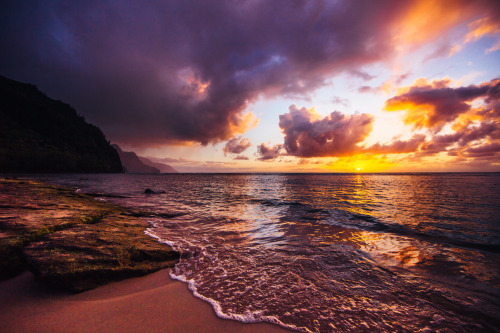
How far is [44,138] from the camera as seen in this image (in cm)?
12144

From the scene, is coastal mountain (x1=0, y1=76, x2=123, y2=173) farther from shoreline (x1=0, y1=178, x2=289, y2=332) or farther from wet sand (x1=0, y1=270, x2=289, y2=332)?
wet sand (x1=0, y1=270, x2=289, y2=332)

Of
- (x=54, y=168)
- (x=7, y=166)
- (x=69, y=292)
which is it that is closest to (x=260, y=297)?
(x=69, y=292)

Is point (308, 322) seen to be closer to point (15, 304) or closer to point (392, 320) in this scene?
point (392, 320)

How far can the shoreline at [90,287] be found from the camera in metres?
2.98

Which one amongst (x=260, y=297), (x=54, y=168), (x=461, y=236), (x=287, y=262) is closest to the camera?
(x=260, y=297)

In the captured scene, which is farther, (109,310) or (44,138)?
(44,138)

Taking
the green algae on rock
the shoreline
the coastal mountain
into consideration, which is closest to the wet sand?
the shoreline

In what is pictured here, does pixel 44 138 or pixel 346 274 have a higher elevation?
pixel 44 138

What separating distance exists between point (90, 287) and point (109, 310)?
103 cm

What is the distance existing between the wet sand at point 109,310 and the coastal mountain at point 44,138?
5363 inches

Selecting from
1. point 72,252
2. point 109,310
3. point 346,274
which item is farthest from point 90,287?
point 346,274

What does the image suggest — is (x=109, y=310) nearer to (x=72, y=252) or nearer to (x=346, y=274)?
(x=72, y=252)

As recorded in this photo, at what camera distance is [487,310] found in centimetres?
362

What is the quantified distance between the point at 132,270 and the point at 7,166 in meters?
140
